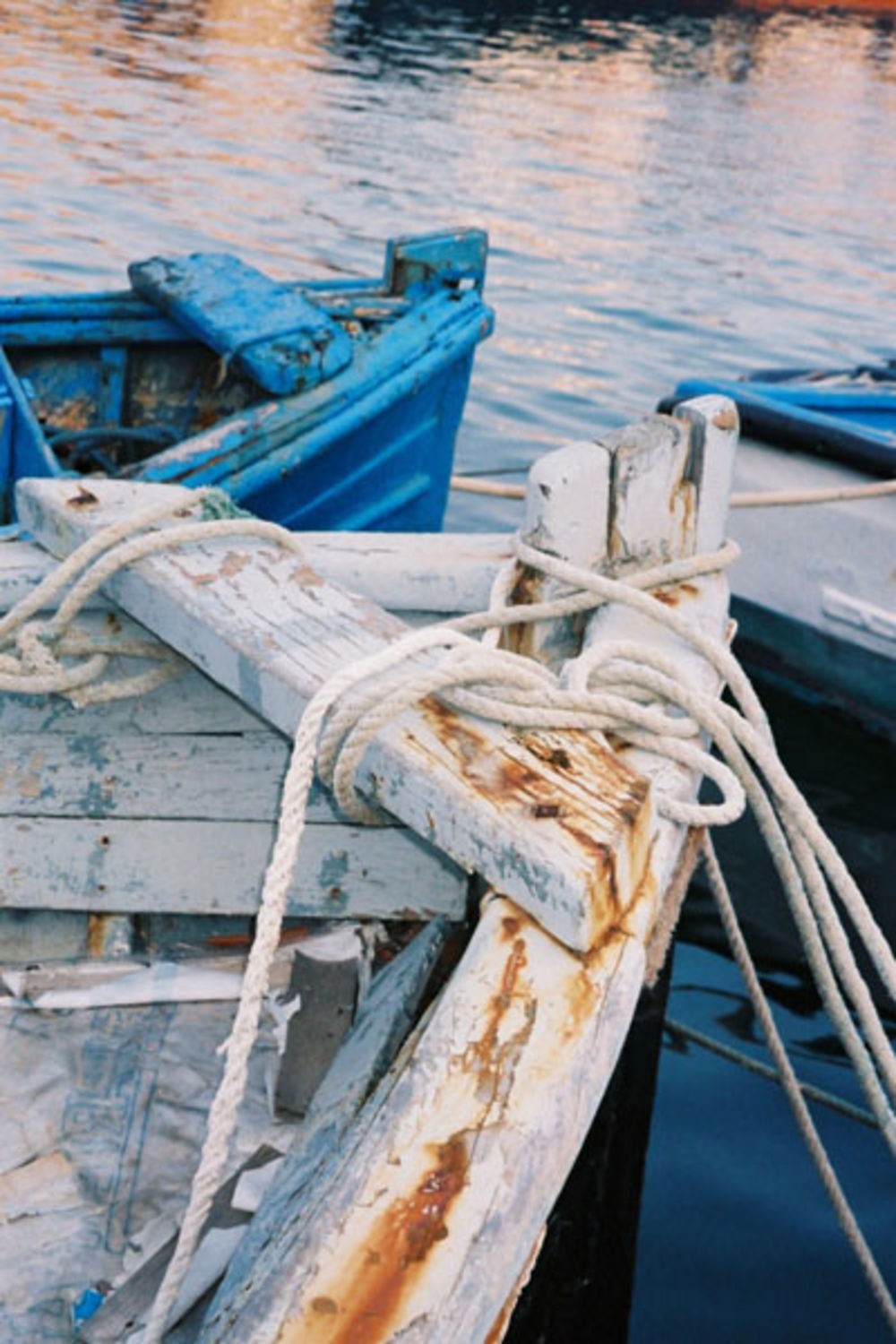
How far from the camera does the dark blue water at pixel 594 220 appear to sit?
3545mm

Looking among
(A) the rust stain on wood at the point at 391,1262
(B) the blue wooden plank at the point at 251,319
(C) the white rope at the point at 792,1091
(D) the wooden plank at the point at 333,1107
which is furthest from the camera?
(B) the blue wooden plank at the point at 251,319

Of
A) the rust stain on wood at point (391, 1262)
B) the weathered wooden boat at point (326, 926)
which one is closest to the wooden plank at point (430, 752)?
the weathered wooden boat at point (326, 926)

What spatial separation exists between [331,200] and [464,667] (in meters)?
15.4

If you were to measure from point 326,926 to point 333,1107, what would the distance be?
104 cm

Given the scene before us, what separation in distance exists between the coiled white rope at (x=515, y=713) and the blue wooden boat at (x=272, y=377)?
234 centimetres

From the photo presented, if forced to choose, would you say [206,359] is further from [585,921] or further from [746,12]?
[746,12]

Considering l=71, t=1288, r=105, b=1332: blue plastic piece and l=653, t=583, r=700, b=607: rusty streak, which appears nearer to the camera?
l=71, t=1288, r=105, b=1332: blue plastic piece

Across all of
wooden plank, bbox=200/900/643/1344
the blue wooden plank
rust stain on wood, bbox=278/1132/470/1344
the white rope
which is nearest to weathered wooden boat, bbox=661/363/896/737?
the blue wooden plank

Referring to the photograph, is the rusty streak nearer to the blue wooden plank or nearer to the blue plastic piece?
the blue plastic piece

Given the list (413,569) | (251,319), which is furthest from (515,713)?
(251,319)

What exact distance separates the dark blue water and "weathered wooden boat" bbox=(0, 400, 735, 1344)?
133cm

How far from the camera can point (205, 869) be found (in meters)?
2.75

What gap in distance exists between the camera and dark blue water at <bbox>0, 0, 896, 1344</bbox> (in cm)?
354

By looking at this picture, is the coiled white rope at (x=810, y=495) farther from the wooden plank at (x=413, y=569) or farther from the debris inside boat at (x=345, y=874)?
the debris inside boat at (x=345, y=874)
